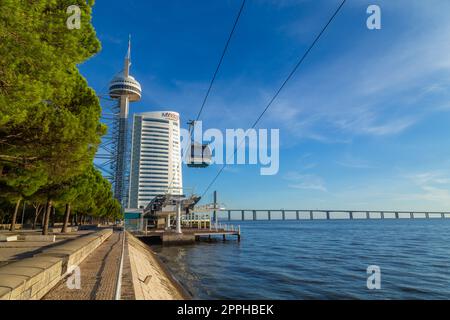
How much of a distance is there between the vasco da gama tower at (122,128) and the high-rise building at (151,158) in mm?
4893

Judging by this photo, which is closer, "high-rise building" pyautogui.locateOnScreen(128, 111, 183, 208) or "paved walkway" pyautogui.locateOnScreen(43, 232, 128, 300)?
"paved walkway" pyautogui.locateOnScreen(43, 232, 128, 300)

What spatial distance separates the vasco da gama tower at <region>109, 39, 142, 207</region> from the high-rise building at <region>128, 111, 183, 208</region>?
4.89m

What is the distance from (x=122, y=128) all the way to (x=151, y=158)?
26.9 metres

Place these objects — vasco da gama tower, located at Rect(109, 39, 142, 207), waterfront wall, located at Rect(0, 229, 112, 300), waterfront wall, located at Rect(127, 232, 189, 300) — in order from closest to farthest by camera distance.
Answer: waterfront wall, located at Rect(0, 229, 112, 300), waterfront wall, located at Rect(127, 232, 189, 300), vasco da gama tower, located at Rect(109, 39, 142, 207)

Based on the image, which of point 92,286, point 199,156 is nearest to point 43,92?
point 92,286

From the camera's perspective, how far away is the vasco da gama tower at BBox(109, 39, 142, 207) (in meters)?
181

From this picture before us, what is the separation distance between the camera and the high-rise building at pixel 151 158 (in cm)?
18225

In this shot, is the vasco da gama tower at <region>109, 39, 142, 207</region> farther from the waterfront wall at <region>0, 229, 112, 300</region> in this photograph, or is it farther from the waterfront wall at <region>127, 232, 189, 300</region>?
the waterfront wall at <region>0, 229, 112, 300</region>

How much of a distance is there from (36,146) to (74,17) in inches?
227

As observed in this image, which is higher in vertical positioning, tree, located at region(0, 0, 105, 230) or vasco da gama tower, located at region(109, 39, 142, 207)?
vasco da gama tower, located at region(109, 39, 142, 207)

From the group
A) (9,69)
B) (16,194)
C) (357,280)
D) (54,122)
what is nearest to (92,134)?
(54,122)

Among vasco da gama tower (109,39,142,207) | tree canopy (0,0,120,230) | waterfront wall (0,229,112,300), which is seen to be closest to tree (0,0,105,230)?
tree canopy (0,0,120,230)

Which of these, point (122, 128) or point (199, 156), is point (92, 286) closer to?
point (199, 156)

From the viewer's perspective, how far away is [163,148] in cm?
19250
